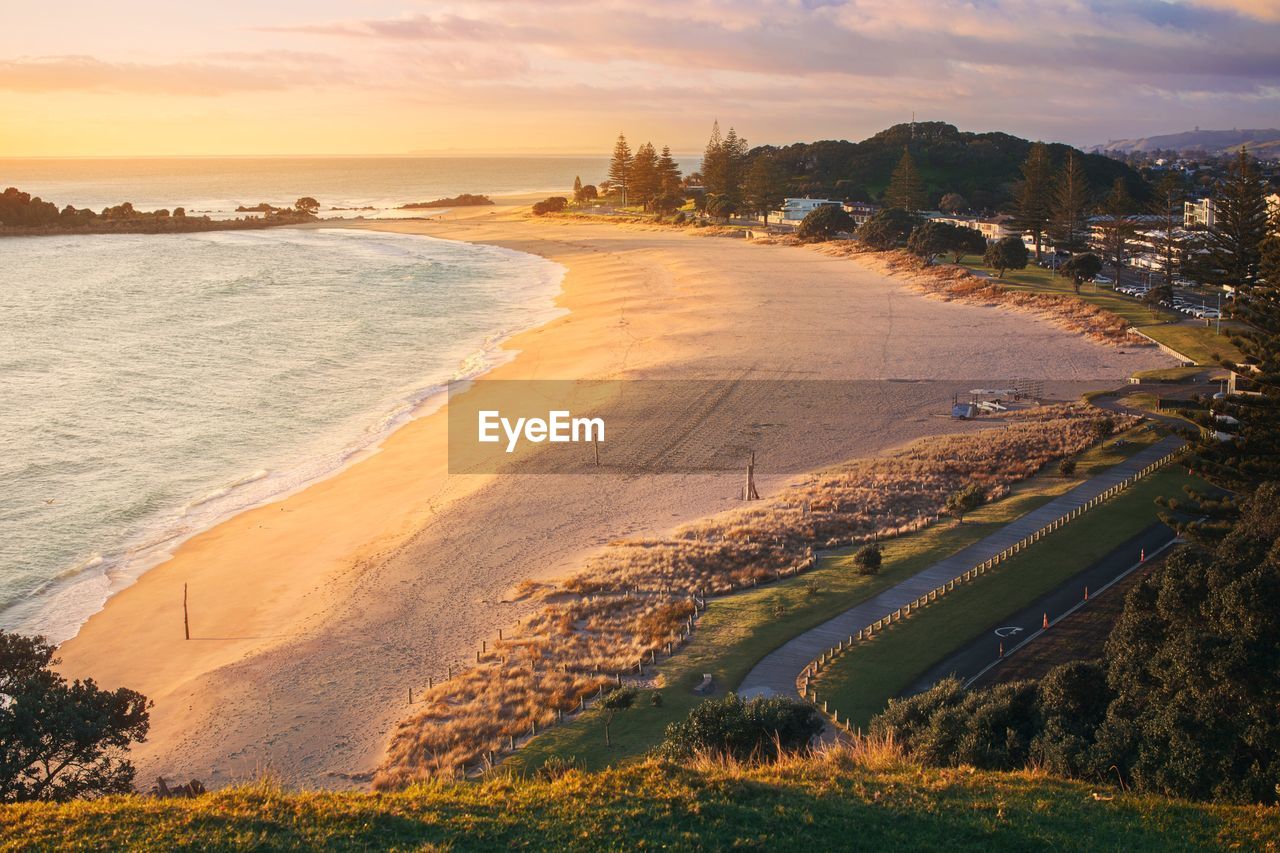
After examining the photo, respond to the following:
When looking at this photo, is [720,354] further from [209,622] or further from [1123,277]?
[1123,277]

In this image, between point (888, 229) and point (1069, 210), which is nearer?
point (1069, 210)

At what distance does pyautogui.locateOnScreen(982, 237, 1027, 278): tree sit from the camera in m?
57.3

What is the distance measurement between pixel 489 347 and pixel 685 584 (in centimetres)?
2711

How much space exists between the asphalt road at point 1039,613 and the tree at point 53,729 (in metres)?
11.1

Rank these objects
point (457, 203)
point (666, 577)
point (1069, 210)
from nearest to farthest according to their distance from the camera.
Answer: point (666, 577), point (1069, 210), point (457, 203)

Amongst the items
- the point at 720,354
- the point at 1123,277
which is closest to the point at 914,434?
the point at 720,354

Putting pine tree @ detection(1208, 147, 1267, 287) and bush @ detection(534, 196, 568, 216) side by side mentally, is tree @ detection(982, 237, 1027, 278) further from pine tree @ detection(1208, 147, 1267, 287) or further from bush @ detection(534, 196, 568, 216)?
bush @ detection(534, 196, 568, 216)

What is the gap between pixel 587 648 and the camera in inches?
703

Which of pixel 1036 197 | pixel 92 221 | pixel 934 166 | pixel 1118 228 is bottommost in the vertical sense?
pixel 1118 228

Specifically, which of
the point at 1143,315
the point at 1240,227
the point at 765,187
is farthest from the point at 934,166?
the point at 1240,227

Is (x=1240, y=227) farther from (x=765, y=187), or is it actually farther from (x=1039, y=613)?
(x=765, y=187)

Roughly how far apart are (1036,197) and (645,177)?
2310 inches

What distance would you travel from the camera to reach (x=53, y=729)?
11.6 m

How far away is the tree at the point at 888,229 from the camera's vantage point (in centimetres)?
7244
